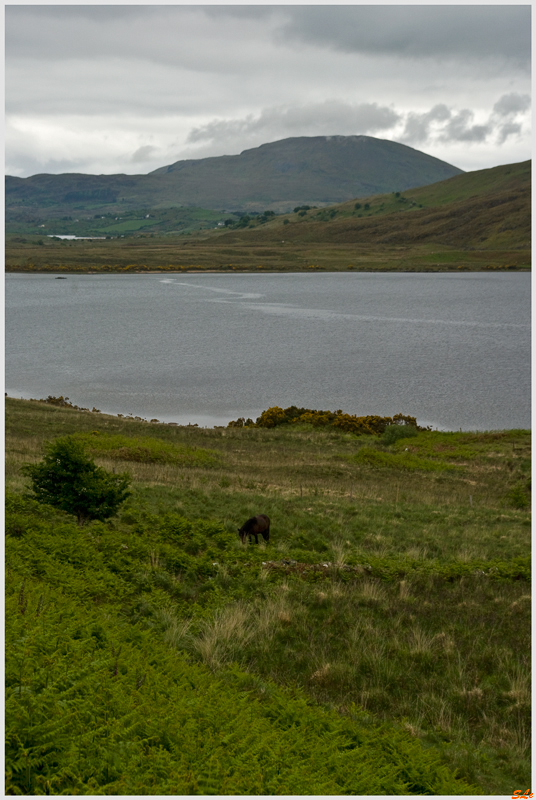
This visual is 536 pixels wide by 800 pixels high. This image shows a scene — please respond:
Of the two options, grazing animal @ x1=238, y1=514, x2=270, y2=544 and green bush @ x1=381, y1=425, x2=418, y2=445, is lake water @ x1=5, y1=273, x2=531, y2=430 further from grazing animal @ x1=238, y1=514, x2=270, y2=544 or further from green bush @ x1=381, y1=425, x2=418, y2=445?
grazing animal @ x1=238, y1=514, x2=270, y2=544

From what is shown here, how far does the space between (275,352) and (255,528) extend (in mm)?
53199

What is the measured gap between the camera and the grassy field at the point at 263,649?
4.68 metres

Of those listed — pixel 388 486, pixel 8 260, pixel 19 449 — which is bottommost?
pixel 388 486

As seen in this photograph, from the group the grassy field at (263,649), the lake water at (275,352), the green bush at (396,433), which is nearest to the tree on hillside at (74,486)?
the grassy field at (263,649)

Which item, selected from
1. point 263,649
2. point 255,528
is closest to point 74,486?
point 255,528

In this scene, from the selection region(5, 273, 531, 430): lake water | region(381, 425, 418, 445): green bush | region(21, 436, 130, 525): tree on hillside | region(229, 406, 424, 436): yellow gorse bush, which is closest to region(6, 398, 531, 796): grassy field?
region(21, 436, 130, 525): tree on hillside

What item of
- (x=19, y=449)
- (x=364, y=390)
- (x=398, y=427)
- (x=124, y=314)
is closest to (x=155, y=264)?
(x=124, y=314)

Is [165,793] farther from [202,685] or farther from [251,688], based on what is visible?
[251,688]

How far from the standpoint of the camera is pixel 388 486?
2516 centimetres

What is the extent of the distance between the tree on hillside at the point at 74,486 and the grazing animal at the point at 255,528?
8.54ft

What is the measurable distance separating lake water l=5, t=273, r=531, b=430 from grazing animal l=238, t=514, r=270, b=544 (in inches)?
1160

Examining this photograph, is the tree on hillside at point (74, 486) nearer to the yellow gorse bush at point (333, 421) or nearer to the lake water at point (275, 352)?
the yellow gorse bush at point (333, 421)

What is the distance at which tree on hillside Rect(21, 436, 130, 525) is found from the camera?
12.5 meters

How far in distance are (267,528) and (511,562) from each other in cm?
514
